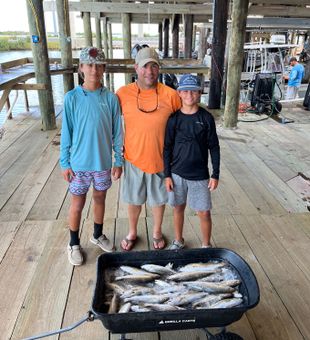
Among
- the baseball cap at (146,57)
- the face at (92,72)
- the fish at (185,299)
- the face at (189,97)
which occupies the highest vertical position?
the baseball cap at (146,57)

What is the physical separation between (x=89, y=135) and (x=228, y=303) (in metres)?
1.39

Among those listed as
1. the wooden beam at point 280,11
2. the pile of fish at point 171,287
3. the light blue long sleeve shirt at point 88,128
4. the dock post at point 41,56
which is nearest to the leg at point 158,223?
the light blue long sleeve shirt at point 88,128

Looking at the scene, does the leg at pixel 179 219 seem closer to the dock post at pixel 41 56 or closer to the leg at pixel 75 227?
the leg at pixel 75 227

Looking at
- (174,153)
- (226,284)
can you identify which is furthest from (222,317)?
(174,153)

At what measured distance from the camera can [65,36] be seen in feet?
22.4

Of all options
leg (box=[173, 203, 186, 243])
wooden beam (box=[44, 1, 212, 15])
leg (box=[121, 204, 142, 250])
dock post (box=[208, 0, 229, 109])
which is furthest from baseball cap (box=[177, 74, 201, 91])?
wooden beam (box=[44, 1, 212, 15])

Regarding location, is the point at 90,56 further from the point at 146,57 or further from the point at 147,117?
the point at 147,117

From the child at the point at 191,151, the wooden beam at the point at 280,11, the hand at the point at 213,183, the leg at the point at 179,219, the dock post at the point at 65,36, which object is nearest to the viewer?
the child at the point at 191,151

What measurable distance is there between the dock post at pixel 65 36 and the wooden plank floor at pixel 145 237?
8.12ft

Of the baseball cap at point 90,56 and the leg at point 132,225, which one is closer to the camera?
the baseball cap at point 90,56

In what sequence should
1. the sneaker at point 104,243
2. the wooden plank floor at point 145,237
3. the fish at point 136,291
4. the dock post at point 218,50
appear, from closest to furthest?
the fish at point 136,291, the wooden plank floor at point 145,237, the sneaker at point 104,243, the dock post at point 218,50

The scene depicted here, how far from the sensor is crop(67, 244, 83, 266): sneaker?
2.53 metres

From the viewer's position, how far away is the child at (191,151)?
2260 millimetres

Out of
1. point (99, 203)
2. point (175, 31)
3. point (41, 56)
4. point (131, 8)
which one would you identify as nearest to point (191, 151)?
point (99, 203)
